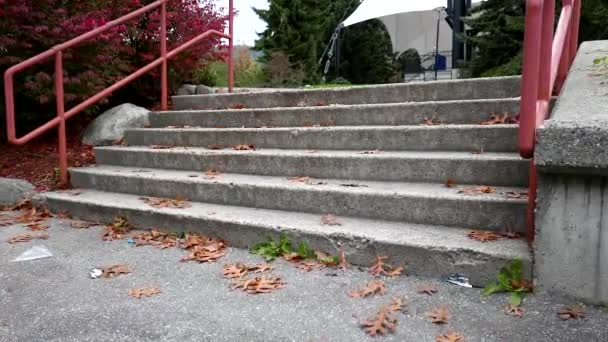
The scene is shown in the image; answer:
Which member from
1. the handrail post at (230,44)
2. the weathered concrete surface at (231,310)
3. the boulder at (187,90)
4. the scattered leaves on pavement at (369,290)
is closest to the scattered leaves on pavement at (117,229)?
the weathered concrete surface at (231,310)

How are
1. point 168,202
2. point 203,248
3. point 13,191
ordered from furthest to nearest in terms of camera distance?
1. point 13,191
2. point 168,202
3. point 203,248

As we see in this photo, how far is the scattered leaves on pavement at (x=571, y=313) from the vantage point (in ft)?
7.27

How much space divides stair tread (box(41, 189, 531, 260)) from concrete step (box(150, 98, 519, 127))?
1.33 metres

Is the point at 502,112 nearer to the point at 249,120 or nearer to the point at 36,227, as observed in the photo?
the point at 249,120

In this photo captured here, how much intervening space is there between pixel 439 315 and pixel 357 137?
2012mm

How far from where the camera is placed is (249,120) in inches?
198

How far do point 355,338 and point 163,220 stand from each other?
210 centimetres

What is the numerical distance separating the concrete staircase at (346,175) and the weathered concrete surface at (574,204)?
171 mm

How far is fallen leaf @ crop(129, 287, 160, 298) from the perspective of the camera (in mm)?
2676

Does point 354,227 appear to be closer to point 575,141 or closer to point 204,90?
point 575,141

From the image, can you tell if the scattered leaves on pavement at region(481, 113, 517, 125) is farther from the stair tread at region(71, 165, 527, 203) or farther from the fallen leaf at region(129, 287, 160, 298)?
the fallen leaf at region(129, 287, 160, 298)

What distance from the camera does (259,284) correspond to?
2717 millimetres

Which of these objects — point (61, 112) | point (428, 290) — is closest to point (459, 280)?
point (428, 290)

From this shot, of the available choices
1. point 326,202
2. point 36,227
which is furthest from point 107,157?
point 326,202
